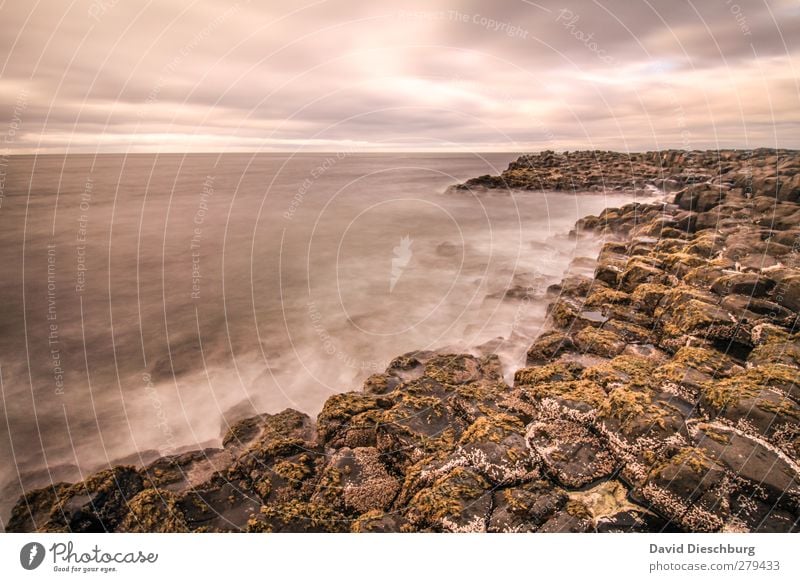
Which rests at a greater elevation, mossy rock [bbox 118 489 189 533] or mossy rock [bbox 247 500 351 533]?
mossy rock [bbox 247 500 351 533]

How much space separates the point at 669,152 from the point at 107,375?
47.1m

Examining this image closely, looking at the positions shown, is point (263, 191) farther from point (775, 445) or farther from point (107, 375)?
point (775, 445)

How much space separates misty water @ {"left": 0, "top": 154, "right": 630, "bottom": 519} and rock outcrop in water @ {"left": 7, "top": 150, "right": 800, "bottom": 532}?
52.5 inches

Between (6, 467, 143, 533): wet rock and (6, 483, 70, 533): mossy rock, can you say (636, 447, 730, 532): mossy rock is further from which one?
(6, 483, 70, 533): mossy rock

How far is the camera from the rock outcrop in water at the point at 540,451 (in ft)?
11.5

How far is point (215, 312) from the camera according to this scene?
30.3ft

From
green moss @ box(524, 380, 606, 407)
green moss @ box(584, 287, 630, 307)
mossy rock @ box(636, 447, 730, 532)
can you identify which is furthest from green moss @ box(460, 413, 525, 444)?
green moss @ box(584, 287, 630, 307)

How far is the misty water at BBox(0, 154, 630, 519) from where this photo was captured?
6.08 meters

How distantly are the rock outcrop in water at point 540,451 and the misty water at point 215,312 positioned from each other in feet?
4.37

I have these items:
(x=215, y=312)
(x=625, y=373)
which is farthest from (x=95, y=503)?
(x=625, y=373)

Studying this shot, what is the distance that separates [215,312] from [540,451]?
8178mm

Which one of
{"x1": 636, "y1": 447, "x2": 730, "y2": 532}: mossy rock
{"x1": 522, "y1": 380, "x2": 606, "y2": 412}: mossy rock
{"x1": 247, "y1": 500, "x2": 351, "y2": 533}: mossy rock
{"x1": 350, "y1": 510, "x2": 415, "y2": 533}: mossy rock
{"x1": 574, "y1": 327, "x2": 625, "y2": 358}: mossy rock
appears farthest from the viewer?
{"x1": 574, "y1": 327, "x2": 625, "y2": 358}: mossy rock
